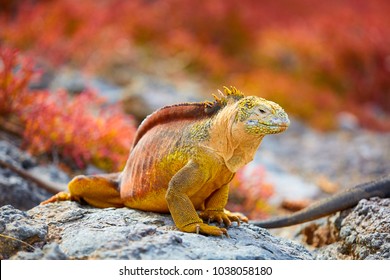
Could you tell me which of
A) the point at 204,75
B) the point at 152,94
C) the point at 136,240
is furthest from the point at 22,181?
the point at 204,75

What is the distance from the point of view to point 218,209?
379 cm

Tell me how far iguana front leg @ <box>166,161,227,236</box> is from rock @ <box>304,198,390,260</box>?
1.16 m

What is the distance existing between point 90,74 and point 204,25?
4.97 metres

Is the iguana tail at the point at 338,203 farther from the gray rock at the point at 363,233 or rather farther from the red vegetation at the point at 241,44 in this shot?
the red vegetation at the point at 241,44

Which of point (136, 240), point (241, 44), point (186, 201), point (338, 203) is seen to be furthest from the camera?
point (241, 44)

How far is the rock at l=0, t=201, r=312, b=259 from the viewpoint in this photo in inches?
121

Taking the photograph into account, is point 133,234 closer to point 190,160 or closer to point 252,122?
point 190,160

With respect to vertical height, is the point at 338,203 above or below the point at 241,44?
below

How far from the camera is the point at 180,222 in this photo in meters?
3.44

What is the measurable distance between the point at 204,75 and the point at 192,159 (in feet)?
29.5

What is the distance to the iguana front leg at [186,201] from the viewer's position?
343 cm

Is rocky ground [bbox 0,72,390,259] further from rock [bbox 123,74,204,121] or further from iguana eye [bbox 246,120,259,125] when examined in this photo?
rock [bbox 123,74,204,121]
